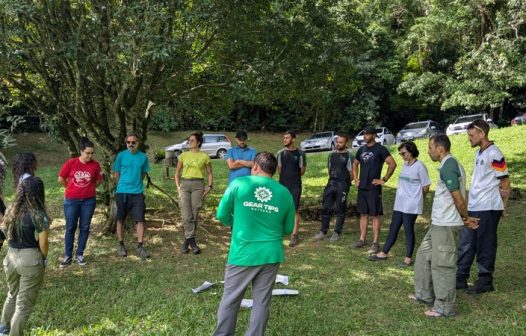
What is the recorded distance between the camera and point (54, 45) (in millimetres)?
6680

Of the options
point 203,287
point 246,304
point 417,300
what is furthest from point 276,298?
point 417,300

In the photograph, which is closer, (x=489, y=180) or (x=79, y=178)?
(x=489, y=180)

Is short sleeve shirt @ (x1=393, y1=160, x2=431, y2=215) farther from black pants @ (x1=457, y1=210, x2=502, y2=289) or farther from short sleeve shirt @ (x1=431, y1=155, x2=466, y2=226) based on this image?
short sleeve shirt @ (x1=431, y1=155, x2=466, y2=226)

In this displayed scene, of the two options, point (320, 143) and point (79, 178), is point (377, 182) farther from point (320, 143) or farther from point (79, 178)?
point (320, 143)

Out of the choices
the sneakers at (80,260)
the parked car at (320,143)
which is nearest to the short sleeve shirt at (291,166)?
the sneakers at (80,260)

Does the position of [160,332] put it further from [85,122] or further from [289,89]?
[289,89]

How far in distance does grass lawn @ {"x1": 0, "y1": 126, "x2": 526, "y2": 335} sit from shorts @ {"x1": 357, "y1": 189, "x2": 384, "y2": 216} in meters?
0.61

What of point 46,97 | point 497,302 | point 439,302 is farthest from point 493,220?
point 46,97

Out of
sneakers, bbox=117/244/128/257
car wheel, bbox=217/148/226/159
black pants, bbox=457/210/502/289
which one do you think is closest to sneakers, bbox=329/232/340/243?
black pants, bbox=457/210/502/289

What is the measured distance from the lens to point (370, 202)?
6699 mm

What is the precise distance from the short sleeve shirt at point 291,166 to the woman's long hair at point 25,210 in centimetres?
399

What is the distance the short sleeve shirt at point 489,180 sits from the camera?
4953 millimetres

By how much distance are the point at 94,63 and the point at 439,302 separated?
215 inches

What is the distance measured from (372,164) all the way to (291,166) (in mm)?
1239
